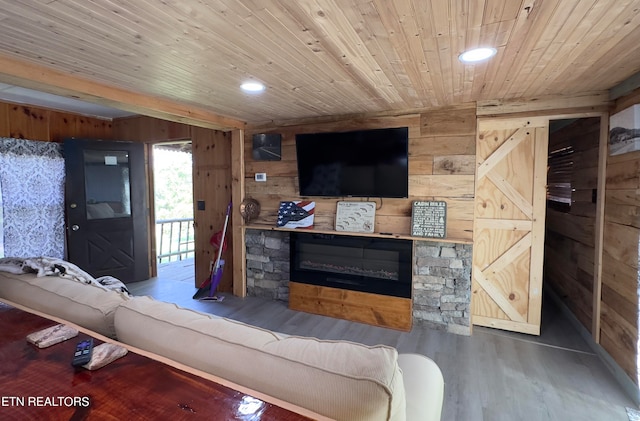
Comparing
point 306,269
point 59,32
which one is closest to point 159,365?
point 59,32

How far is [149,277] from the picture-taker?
4.97 m

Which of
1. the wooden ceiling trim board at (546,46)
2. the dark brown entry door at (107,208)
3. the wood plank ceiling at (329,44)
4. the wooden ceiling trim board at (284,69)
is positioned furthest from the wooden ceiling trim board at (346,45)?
the dark brown entry door at (107,208)

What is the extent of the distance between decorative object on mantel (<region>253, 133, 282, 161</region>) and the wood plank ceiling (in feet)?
3.50

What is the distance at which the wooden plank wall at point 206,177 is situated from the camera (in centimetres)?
434

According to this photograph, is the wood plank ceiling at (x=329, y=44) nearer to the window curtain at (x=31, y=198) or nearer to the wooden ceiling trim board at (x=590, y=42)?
the wooden ceiling trim board at (x=590, y=42)

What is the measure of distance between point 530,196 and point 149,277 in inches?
203

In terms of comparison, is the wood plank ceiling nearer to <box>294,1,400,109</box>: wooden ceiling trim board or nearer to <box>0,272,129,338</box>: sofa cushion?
<box>294,1,400,109</box>: wooden ceiling trim board

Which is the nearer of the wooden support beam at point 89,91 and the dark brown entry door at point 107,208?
the wooden support beam at point 89,91

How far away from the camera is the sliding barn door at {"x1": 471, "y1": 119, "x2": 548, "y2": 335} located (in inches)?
120

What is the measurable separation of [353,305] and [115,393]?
109 inches

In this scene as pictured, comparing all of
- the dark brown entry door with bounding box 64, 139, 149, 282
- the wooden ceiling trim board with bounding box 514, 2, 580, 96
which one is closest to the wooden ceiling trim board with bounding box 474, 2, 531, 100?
the wooden ceiling trim board with bounding box 514, 2, 580, 96

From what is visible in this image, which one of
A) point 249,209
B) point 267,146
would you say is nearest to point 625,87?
point 267,146

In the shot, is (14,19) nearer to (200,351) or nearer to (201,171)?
(200,351)

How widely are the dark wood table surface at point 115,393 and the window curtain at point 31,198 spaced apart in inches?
150
